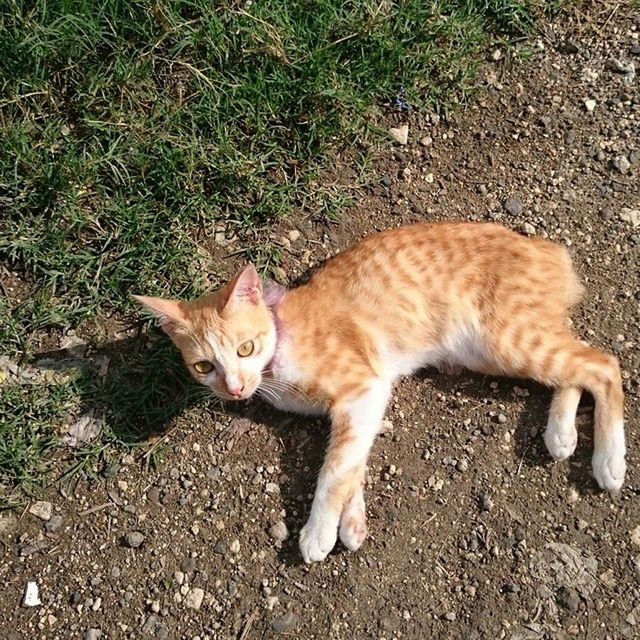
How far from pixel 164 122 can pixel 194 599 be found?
8.03 feet

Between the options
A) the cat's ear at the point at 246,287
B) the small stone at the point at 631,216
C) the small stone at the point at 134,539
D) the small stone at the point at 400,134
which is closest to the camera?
the cat's ear at the point at 246,287

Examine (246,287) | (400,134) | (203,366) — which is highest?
(400,134)

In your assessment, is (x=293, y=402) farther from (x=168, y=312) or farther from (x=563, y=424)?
(x=563, y=424)

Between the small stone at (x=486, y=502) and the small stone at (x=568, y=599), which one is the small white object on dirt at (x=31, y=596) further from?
the small stone at (x=568, y=599)

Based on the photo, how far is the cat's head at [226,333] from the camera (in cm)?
305

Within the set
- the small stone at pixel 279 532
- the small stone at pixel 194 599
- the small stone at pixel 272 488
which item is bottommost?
the small stone at pixel 194 599

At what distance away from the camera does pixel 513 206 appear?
375 centimetres

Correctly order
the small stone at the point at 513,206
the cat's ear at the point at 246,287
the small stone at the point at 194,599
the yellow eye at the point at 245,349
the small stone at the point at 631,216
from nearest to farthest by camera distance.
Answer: the cat's ear at the point at 246,287, the yellow eye at the point at 245,349, the small stone at the point at 194,599, the small stone at the point at 631,216, the small stone at the point at 513,206

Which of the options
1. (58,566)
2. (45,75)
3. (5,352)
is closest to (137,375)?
(5,352)

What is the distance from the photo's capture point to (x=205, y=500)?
3402mm

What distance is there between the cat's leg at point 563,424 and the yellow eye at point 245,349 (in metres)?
1.44

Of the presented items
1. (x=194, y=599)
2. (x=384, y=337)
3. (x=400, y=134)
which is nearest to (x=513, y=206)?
(x=400, y=134)

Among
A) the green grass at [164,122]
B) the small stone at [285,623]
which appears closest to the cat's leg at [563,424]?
the small stone at [285,623]

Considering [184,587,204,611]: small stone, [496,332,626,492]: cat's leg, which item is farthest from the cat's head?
[496,332,626,492]: cat's leg
